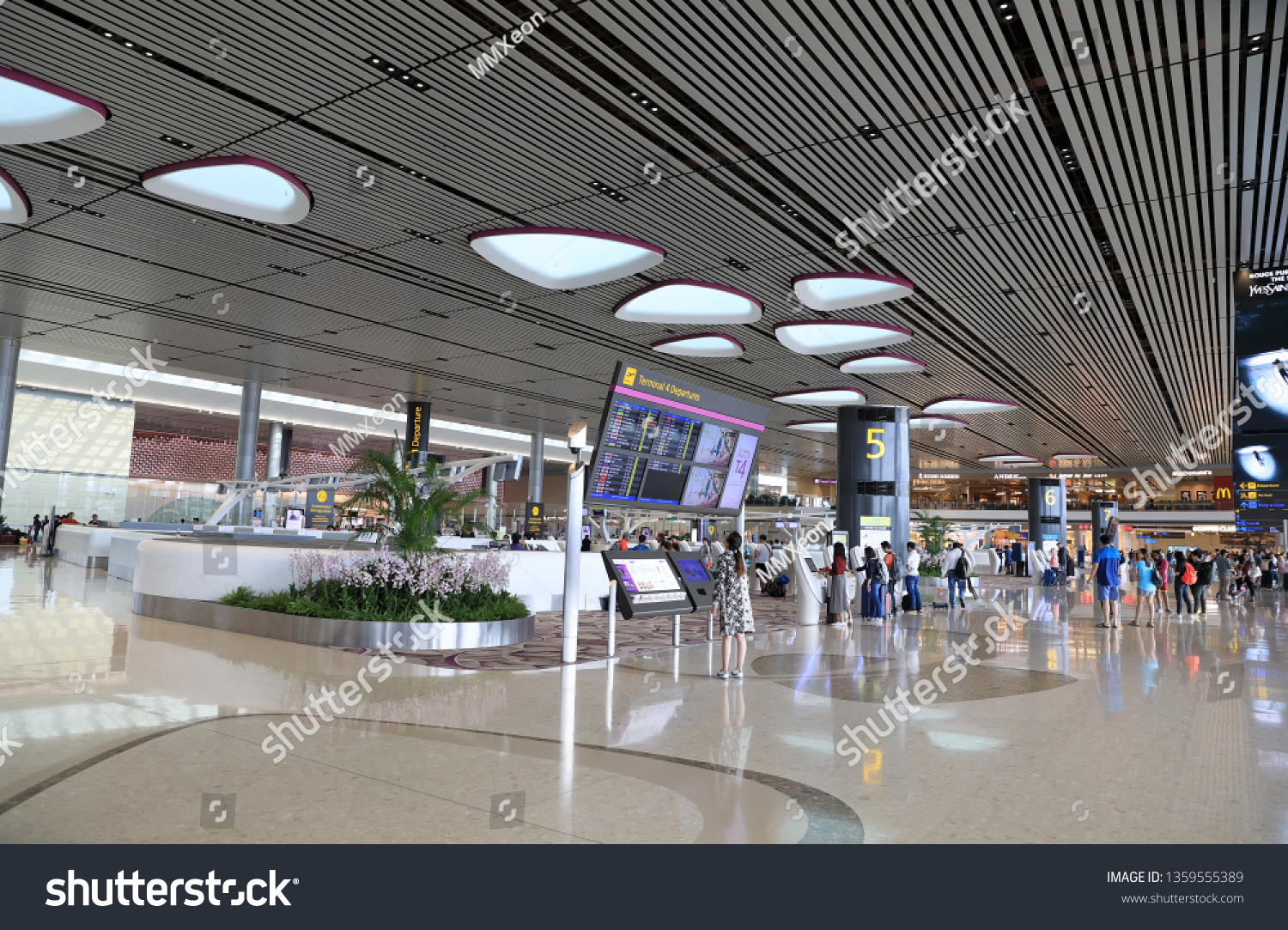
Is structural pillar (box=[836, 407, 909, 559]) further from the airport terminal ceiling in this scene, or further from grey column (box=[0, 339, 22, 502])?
grey column (box=[0, 339, 22, 502])

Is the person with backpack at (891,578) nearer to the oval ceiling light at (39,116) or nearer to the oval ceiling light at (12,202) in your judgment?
the oval ceiling light at (39,116)

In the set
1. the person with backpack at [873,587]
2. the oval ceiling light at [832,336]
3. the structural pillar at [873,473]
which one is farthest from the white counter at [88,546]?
the structural pillar at [873,473]

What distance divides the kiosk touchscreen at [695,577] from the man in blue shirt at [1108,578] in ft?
25.5

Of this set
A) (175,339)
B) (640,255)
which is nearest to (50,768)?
(640,255)

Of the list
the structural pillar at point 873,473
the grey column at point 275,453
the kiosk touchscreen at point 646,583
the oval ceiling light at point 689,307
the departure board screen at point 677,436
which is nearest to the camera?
the kiosk touchscreen at point 646,583

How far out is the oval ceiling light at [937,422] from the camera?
2722 centimetres

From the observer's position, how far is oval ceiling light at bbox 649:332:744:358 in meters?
17.8

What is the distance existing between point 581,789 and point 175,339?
65.9 feet

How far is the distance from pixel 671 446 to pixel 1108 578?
8.78m

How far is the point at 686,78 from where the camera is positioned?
8.05m

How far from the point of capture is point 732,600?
27.0ft

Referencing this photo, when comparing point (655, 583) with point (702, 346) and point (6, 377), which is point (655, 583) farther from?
point (6, 377)

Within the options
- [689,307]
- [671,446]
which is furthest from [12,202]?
[689,307]

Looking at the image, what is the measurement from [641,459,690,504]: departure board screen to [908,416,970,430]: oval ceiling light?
18.9 meters
